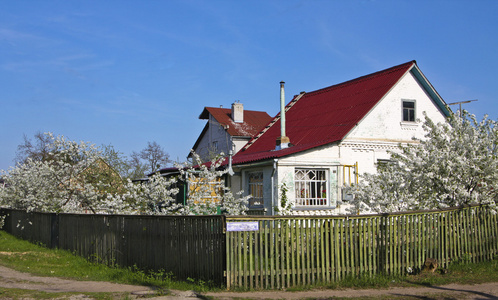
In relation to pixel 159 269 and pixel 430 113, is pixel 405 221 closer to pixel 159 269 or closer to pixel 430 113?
pixel 159 269

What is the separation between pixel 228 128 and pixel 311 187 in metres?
21.4

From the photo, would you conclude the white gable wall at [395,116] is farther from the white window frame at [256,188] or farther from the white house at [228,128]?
the white house at [228,128]

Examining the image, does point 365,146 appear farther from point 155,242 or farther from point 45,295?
point 45,295

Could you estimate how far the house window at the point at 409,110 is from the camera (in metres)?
20.5

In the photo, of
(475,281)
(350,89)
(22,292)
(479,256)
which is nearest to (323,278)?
(475,281)

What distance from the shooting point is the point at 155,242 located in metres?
11.8

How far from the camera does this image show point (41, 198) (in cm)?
1947

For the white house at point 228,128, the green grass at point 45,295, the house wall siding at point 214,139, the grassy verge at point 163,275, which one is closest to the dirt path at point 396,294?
the grassy verge at point 163,275

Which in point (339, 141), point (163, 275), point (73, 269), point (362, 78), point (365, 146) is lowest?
point (73, 269)

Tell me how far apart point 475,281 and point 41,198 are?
1538cm

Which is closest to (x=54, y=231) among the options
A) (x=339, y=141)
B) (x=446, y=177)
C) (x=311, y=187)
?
(x=311, y=187)

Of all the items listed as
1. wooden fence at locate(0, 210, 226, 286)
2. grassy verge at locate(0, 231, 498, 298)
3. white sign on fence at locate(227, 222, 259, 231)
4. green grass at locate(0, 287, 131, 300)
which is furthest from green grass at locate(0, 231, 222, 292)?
white sign on fence at locate(227, 222, 259, 231)

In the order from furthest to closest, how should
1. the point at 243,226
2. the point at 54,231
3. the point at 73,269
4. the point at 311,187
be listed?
the point at 311,187 < the point at 54,231 < the point at 73,269 < the point at 243,226

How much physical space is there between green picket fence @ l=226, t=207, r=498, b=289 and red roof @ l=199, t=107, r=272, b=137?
89.4ft
